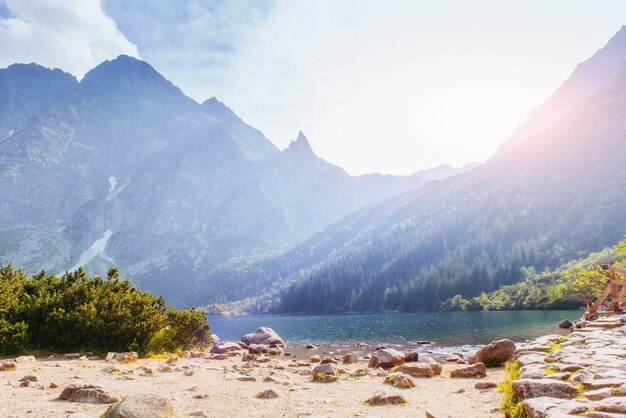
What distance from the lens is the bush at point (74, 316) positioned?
73.2 feet

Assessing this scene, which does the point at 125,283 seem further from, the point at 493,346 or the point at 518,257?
the point at 518,257

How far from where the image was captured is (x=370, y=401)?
13008mm

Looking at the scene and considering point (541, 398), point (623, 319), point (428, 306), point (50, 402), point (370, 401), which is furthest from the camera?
point (428, 306)

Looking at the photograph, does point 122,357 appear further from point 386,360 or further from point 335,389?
point 386,360

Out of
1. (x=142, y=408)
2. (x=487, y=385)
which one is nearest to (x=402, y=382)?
(x=487, y=385)

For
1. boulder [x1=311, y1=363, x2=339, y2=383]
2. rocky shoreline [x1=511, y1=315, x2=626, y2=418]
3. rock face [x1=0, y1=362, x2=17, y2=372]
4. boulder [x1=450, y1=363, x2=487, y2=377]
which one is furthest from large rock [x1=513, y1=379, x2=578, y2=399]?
rock face [x1=0, y1=362, x2=17, y2=372]

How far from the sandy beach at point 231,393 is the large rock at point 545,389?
96.4 inches

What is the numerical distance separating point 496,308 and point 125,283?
130368 millimetres

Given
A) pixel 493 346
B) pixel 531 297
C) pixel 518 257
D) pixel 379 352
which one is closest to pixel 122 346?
pixel 379 352

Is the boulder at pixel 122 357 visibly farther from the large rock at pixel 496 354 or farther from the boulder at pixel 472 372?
the large rock at pixel 496 354

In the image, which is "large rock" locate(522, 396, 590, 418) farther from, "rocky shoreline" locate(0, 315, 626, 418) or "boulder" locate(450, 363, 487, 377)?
"boulder" locate(450, 363, 487, 377)

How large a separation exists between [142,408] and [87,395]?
12.6 ft

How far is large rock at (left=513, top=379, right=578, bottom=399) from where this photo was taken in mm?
7785

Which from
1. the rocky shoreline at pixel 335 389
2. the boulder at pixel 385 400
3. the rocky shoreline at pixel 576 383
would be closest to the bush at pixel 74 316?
the rocky shoreline at pixel 335 389
